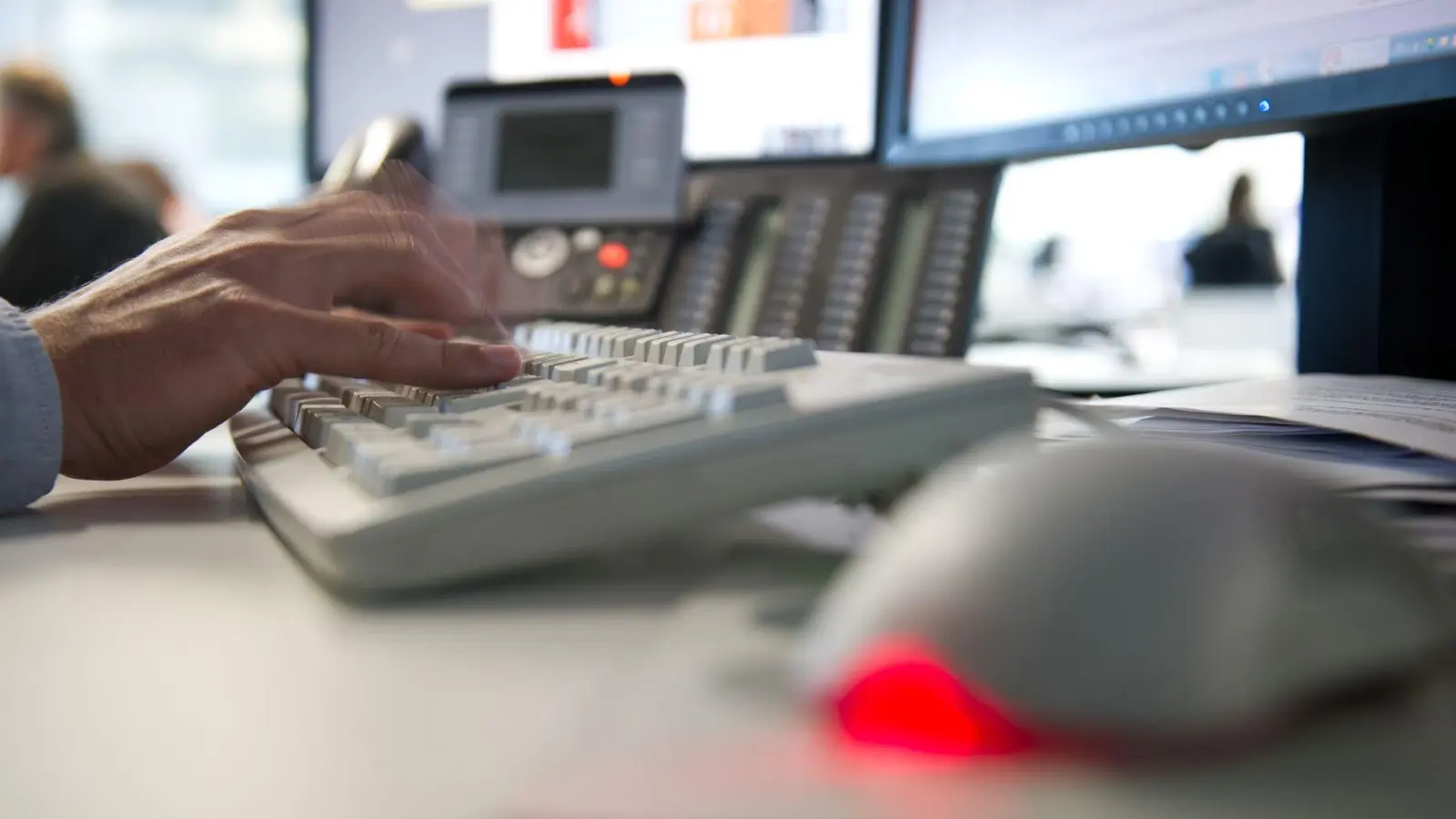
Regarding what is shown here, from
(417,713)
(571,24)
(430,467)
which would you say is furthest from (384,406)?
(571,24)

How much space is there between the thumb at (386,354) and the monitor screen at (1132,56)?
483 mm

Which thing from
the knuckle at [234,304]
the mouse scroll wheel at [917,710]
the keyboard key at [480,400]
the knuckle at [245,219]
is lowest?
the mouse scroll wheel at [917,710]

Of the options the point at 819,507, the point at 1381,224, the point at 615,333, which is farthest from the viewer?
the point at 1381,224

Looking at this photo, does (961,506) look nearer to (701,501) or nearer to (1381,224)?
(701,501)

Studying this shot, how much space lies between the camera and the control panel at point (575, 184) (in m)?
1.01

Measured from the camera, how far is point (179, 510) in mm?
481

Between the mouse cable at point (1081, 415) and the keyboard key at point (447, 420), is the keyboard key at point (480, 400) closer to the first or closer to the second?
the keyboard key at point (447, 420)

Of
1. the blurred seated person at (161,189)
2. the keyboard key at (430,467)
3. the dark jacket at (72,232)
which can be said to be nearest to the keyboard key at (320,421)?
the keyboard key at (430,467)

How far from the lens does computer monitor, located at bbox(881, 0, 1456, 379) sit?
0.65m

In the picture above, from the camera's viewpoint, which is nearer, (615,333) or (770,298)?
(615,333)

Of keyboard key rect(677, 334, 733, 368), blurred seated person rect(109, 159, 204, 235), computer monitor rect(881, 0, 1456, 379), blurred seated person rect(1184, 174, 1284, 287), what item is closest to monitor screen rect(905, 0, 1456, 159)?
computer monitor rect(881, 0, 1456, 379)

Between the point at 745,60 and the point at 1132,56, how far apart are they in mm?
364

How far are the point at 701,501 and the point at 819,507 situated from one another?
5.4 inches

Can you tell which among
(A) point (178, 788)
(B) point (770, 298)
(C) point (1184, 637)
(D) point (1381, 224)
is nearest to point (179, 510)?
(A) point (178, 788)
